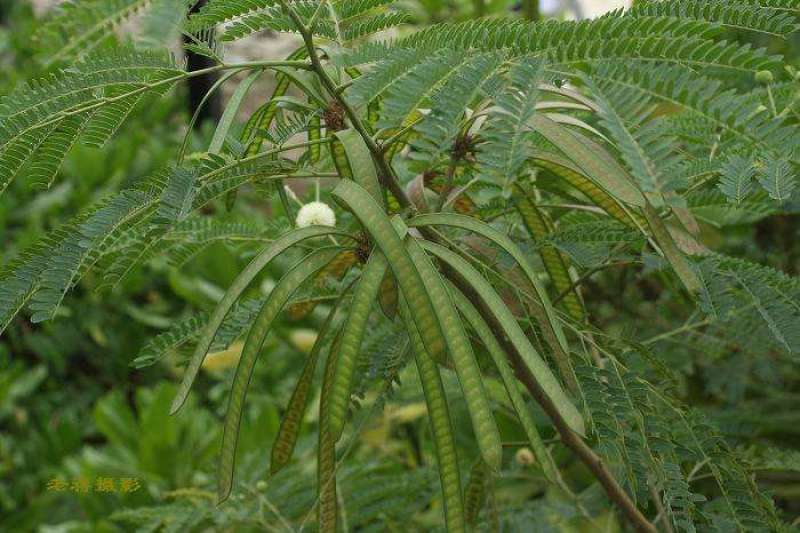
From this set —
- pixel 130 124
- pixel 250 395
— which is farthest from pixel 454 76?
pixel 130 124

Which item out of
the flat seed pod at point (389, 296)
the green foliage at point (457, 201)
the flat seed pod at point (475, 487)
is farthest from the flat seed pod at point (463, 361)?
the flat seed pod at point (475, 487)

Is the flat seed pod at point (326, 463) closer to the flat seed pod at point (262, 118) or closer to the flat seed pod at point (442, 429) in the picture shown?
the flat seed pod at point (442, 429)

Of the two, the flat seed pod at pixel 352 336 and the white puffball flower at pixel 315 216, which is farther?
the white puffball flower at pixel 315 216

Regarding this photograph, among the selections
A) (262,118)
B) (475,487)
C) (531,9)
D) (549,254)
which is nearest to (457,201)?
(549,254)

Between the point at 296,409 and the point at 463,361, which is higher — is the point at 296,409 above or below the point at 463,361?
below

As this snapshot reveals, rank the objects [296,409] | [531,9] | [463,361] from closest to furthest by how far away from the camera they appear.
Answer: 1. [463,361]
2. [296,409]
3. [531,9]

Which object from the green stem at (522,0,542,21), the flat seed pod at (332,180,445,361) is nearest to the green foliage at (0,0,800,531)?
the flat seed pod at (332,180,445,361)

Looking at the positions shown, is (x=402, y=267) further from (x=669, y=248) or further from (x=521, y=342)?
(x=669, y=248)
